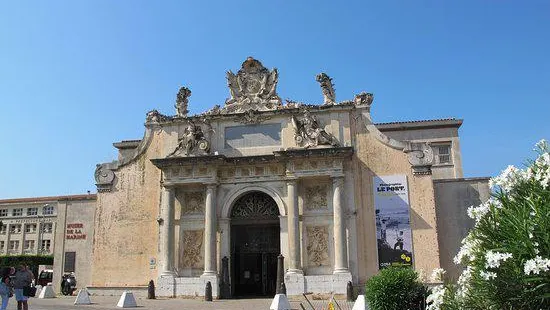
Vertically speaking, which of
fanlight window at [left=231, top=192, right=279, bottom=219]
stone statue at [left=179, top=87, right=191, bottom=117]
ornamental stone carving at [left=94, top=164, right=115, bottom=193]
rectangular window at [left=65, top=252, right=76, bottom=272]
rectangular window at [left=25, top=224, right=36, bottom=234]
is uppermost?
stone statue at [left=179, top=87, right=191, bottom=117]

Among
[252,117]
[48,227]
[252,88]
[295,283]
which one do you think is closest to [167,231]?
[295,283]

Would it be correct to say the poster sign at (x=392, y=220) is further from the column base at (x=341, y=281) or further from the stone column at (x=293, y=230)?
the stone column at (x=293, y=230)

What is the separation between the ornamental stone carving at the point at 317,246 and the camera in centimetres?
2244

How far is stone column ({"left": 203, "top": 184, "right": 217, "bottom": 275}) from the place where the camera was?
891 inches

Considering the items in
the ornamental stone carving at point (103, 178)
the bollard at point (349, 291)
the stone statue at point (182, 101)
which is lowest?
the bollard at point (349, 291)

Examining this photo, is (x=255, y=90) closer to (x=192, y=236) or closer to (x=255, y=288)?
(x=192, y=236)

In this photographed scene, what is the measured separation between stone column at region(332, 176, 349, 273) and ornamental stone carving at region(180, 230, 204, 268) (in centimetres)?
633

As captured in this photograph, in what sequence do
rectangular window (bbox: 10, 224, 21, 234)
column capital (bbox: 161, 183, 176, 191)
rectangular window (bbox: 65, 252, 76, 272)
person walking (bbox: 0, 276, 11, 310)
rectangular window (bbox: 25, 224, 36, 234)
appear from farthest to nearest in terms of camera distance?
rectangular window (bbox: 10, 224, 21, 234) → rectangular window (bbox: 25, 224, 36, 234) → rectangular window (bbox: 65, 252, 76, 272) → column capital (bbox: 161, 183, 176, 191) → person walking (bbox: 0, 276, 11, 310)

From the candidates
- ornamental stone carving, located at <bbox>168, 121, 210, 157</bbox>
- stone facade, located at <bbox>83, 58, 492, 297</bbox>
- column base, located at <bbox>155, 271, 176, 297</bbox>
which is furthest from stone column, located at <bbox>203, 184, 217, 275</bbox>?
ornamental stone carving, located at <bbox>168, 121, 210, 157</bbox>

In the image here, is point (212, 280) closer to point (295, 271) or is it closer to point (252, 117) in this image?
point (295, 271)

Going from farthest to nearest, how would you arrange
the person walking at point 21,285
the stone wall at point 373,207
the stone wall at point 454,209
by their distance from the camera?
1. the stone wall at point 454,209
2. the stone wall at point 373,207
3. the person walking at point 21,285

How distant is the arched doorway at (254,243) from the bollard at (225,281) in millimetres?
928

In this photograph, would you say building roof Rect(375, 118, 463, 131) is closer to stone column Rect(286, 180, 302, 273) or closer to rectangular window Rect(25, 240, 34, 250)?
stone column Rect(286, 180, 302, 273)

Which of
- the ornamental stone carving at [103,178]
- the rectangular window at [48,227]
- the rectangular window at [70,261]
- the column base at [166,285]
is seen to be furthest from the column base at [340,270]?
the rectangular window at [48,227]
